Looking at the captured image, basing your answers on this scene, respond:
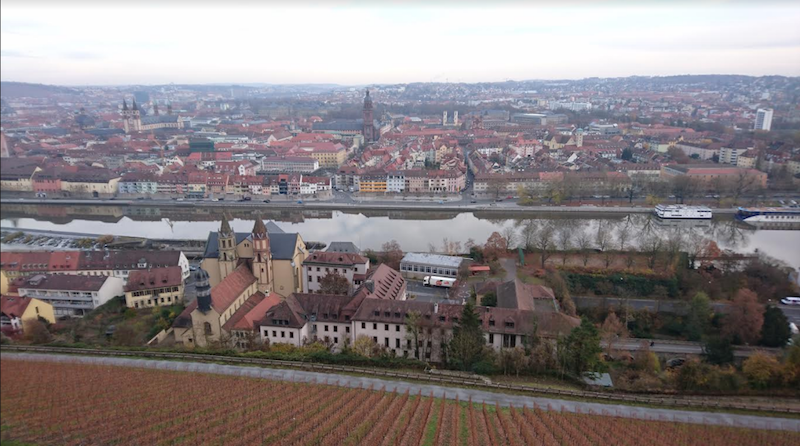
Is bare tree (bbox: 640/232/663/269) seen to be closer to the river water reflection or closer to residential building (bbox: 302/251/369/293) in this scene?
the river water reflection

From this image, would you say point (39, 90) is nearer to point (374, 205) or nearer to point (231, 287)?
point (374, 205)

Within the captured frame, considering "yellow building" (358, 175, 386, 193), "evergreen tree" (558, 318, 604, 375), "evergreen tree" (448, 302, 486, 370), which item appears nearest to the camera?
"evergreen tree" (558, 318, 604, 375)

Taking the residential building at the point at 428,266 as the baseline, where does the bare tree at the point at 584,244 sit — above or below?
above

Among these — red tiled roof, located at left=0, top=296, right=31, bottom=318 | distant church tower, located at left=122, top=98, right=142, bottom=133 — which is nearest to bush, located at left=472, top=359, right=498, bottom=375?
red tiled roof, located at left=0, top=296, right=31, bottom=318

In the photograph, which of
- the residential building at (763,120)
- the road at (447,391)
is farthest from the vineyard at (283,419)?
the residential building at (763,120)

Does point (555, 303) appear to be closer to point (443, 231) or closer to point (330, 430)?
point (330, 430)

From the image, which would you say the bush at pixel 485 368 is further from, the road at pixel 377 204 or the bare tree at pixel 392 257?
the road at pixel 377 204

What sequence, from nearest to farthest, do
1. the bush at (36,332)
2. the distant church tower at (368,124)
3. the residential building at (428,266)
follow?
the bush at (36,332) → the residential building at (428,266) → the distant church tower at (368,124)
